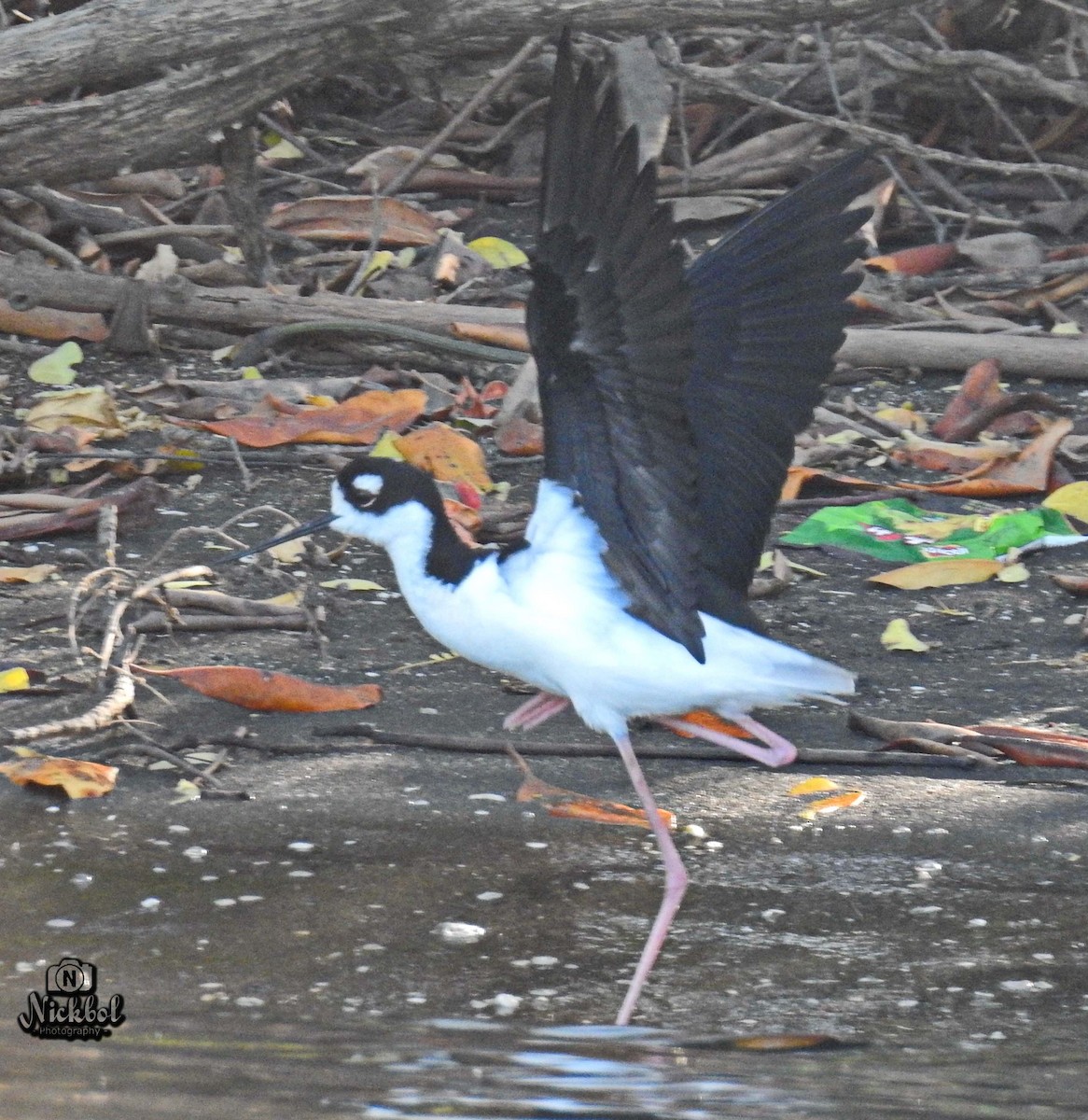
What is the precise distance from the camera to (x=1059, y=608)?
4.69 metres

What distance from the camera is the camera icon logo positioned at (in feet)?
9.23

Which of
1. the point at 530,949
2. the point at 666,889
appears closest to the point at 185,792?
the point at 530,949

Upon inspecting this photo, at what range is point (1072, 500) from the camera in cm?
518

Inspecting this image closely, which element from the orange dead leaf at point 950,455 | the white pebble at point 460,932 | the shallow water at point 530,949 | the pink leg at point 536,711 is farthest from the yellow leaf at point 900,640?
the white pebble at point 460,932

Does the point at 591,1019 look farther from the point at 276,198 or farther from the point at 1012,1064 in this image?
the point at 276,198

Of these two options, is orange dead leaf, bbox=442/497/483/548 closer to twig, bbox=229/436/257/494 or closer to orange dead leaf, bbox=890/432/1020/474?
twig, bbox=229/436/257/494

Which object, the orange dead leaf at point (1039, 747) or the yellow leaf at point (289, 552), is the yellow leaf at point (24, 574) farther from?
the orange dead leaf at point (1039, 747)

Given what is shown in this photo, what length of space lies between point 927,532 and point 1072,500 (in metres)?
0.44

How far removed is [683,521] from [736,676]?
44 centimetres

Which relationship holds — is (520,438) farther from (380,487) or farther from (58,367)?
(380,487)

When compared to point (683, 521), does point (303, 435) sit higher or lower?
lower

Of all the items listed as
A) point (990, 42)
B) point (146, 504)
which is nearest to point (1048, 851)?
point (146, 504)

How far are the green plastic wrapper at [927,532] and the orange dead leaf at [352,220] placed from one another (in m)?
2.73

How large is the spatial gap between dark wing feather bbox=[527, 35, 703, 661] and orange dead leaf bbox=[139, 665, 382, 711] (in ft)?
3.38
